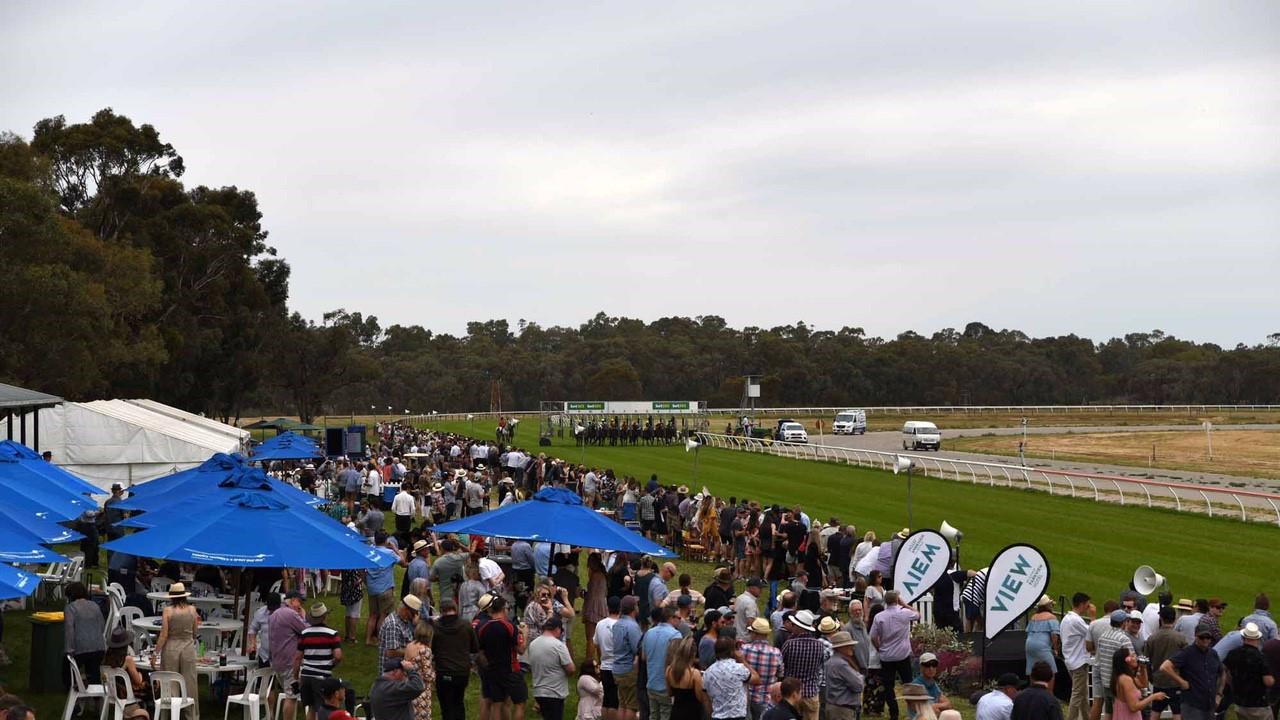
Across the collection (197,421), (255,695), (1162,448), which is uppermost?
(197,421)

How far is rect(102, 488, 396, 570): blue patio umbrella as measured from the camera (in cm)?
1080

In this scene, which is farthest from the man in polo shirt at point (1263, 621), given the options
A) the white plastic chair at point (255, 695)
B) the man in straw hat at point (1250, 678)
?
the white plastic chair at point (255, 695)

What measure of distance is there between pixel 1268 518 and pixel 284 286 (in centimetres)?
5340

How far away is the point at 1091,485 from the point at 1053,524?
9147 millimetres

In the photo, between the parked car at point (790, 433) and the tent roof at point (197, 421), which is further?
the parked car at point (790, 433)

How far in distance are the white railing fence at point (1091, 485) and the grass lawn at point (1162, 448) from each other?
36.7 feet

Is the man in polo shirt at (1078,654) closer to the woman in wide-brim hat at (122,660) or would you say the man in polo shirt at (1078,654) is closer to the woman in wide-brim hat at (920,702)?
the woman in wide-brim hat at (920,702)

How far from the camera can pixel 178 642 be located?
10.6 metres

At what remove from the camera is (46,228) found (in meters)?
32.8

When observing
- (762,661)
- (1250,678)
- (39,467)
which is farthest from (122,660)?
(1250,678)

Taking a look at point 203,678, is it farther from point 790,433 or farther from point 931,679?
point 790,433

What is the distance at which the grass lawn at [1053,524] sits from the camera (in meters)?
21.7

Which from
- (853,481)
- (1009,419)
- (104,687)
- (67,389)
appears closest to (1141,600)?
→ (104,687)

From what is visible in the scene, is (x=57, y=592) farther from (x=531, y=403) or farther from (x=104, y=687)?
(x=531, y=403)
